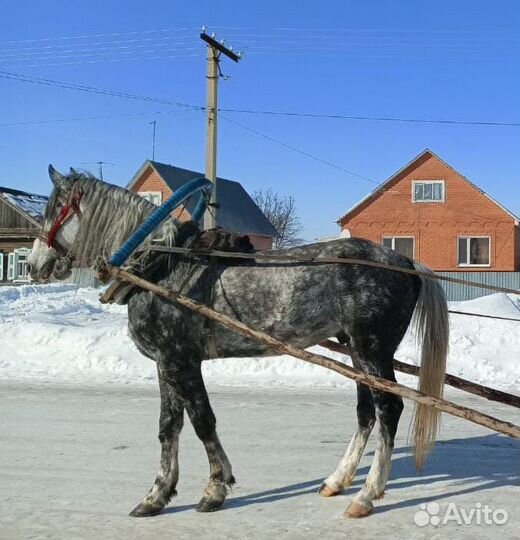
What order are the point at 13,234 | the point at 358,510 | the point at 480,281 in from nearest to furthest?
the point at 358,510 < the point at 480,281 < the point at 13,234

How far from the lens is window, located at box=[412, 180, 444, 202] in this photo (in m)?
33.4

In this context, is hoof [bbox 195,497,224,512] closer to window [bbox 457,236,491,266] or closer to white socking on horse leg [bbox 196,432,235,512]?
white socking on horse leg [bbox 196,432,235,512]

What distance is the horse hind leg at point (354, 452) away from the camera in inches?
201

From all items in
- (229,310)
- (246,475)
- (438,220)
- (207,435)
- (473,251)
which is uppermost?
(438,220)

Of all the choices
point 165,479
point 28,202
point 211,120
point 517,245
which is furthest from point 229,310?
point 28,202

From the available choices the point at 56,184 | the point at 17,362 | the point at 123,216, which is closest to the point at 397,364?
the point at 123,216

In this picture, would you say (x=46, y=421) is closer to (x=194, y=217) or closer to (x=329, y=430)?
(x=329, y=430)

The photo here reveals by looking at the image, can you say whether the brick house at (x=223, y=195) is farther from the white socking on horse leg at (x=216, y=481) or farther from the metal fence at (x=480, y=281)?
the white socking on horse leg at (x=216, y=481)

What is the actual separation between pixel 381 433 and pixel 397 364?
0.73 m

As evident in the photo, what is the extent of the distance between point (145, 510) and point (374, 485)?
1.52m

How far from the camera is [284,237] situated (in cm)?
7481

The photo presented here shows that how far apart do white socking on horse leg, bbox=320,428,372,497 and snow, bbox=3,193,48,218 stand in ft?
117

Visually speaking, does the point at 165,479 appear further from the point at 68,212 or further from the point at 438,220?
the point at 438,220

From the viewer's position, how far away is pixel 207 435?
192 inches
